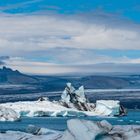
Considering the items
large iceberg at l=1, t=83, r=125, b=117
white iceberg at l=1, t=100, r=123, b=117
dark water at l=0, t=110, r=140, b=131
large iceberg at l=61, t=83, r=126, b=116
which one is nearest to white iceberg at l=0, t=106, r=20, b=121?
dark water at l=0, t=110, r=140, b=131

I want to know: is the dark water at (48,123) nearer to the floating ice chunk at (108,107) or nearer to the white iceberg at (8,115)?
the white iceberg at (8,115)

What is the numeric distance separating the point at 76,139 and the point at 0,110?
58.2m

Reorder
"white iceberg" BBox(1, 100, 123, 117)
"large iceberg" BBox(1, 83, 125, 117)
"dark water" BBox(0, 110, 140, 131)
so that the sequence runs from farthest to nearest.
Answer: "large iceberg" BBox(1, 83, 125, 117), "white iceberg" BBox(1, 100, 123, 117), "dark water" BBox(0, 110, 140, 131)

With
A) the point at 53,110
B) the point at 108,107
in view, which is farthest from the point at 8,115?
the point at 108,107

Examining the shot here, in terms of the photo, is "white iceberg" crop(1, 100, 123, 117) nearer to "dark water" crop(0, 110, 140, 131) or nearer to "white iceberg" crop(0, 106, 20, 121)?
"dark water" crop(0, 110, 140, 131)

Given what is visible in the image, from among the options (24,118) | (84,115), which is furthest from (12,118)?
(84,115)

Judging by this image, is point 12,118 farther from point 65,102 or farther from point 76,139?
point 76,139

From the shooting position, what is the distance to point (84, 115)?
97312 mm

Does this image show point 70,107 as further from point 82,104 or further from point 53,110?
point 53,110

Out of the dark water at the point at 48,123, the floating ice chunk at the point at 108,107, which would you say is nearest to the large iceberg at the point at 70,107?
the floating ice chunk at the point at 108,107

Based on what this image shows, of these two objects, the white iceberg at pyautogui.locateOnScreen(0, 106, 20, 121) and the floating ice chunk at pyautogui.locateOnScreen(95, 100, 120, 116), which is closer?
the white iceberg at pyautogui.locateOnScreen(0, 106, 20, 121)

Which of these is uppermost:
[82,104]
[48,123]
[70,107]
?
[82,104]

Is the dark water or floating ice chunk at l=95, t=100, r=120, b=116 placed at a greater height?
floating ice chunk at l=95, t=100, r=120, b=116

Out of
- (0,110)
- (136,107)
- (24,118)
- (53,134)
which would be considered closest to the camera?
(53,134)
